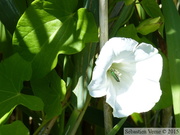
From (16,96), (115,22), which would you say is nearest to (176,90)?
(115,22)

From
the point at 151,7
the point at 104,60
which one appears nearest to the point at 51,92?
the point at 104,60

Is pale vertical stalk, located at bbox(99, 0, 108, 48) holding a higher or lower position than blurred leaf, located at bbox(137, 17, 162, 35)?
higher

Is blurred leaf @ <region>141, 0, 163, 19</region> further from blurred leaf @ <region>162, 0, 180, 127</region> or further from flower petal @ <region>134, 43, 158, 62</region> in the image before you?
flower petal @ <region>134, 43, 158, 62</region>

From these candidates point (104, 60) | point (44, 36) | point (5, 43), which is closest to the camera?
point (104, 60)

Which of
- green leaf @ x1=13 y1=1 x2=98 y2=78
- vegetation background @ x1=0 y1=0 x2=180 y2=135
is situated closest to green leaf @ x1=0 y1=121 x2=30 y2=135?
vegetation background @ x1=0 y1=0 x2=180 y2=135

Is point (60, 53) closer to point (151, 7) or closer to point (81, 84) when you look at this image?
point (81, 84)
